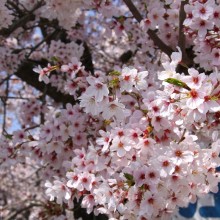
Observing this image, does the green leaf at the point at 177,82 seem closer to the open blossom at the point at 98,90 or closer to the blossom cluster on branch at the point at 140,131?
the blossom cluster on branch at the point at 140,131

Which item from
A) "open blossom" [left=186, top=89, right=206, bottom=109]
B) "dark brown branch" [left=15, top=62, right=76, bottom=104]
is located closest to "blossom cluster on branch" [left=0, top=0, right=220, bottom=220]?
"open blossom" [left=186, top=89, right=206, bottom=109]

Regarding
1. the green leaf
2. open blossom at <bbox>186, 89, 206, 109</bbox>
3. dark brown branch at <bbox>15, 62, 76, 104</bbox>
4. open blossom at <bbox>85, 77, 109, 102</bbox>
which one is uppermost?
dark brown branch at <bbox>15, 62, 76, 104</bbox>

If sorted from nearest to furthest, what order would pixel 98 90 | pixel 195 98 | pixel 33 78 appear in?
pixel 195 98
pixel 98 90
pixel 33 78

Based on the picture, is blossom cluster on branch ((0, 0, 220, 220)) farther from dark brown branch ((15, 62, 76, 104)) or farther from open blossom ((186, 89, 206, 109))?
dark brown branch ((15, 62, 76, 104))

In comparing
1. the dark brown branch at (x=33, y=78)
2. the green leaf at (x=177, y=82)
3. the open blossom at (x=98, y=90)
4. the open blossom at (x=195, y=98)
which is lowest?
the open blossom at (x=195, y=98)

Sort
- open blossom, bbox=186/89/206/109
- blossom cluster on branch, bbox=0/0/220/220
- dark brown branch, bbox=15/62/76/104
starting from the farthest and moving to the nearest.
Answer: dark brown branch, bbox=15/62/76/104 → blossom cluster on branch, bbox=0/0/220/220 → open blossom, bbox=186/89/206/109

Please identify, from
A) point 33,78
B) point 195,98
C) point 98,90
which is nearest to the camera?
point 195,98

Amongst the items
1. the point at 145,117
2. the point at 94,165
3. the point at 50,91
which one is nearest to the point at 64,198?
the point at 94,165

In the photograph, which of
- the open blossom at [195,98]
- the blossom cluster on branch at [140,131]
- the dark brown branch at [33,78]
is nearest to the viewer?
the open blossom at [195,98]

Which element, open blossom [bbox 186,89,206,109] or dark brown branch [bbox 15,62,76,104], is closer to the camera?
open blossom [bbox 186,89,206,109]

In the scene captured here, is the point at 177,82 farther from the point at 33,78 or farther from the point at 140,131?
the point at 33,78

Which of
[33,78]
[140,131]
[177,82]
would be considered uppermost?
[33,78]

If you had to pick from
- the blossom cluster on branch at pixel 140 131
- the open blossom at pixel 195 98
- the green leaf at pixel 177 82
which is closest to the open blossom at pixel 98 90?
the blossom cluster on branch at pixel 140 131

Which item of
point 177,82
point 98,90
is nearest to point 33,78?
point 98,90
